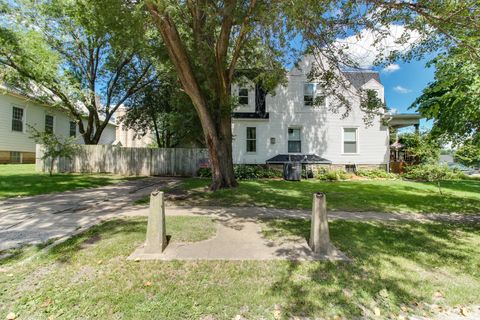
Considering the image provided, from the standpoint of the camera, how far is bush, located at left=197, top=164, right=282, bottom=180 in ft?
50.5

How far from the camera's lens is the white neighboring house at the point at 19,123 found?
696 inches

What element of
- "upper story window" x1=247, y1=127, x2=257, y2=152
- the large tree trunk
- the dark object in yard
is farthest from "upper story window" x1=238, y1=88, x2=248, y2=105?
the large tree trunk

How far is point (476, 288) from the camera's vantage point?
10.7 ft

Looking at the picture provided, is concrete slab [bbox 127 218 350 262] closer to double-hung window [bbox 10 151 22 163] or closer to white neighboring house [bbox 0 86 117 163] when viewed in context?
white neighboring house [bbox 0 86 117 163]

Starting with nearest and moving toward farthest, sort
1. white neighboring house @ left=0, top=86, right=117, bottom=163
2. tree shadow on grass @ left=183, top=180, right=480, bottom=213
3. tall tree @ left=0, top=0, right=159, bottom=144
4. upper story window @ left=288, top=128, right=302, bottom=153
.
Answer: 1. tree shadow on grass @ left=183, top=180, right=480, bottom=213
2. tall tree @ left=0, top=0, right=159, bottom=144
3. upper story window @ left=288, top=128, right=302, bottom=153
4. white neighboring house @ left=0, top=86, right=117, bottom=163

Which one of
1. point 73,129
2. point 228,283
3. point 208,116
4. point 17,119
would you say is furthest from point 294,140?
point 73,129

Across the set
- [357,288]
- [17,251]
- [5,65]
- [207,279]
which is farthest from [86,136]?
[357,288]

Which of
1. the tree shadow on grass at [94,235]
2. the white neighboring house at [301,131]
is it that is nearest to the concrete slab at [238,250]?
the tree shadow on grass at [94,235]

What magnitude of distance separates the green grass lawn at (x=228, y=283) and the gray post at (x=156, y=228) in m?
0.37

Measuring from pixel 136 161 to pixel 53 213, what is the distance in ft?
34.8

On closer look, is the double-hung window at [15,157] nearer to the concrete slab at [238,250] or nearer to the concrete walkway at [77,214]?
the concrete walkway at [77,214]

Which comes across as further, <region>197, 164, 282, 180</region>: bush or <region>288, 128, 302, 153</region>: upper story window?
<region>288, 128, 302, 153</region>: upper story window

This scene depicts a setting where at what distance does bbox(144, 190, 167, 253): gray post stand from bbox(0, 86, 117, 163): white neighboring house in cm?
1661

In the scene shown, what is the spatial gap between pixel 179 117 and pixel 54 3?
28.9 ft
